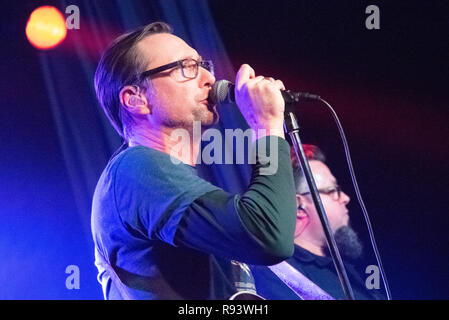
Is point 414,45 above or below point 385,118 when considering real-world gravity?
above

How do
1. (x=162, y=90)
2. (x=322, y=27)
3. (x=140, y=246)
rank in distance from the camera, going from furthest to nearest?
(x=322, y=27)
(x=162, y=90)
(x=140, y=246)

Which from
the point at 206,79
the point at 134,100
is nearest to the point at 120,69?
the point at 134,100

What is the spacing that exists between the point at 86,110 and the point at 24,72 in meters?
0.24

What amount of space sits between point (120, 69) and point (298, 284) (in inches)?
32.3

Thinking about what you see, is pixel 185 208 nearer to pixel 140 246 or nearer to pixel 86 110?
pixel 140 246

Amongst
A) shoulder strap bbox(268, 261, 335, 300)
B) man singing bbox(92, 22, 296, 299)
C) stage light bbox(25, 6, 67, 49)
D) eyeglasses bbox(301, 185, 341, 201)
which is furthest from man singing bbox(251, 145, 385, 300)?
stage light bbox(25, 6, 67, 49)

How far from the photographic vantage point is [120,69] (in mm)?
1508

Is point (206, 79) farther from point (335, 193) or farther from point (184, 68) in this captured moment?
point (335, 193)

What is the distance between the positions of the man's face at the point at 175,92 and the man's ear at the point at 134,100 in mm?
18

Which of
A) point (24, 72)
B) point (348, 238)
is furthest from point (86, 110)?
point (348, 238)

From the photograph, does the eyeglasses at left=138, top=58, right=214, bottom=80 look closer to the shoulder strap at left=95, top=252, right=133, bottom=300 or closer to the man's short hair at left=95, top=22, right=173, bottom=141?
the man's short hair at left=95, top=22, right=173, bottom=141

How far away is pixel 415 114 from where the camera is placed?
7.10 ft

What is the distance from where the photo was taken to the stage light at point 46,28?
75.3 inches

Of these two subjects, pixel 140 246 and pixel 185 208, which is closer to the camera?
pixel 185 208
